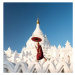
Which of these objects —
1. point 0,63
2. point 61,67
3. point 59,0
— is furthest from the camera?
point 61,67

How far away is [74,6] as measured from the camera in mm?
6059

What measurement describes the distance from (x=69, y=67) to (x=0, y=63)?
10.8ft

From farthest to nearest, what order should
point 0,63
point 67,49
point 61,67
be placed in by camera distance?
1. point 67,49
2. point 61,67
3. point 0,63

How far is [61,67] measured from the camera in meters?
6.74

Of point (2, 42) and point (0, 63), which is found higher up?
point (2, 42)

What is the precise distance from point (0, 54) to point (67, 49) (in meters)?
9.51

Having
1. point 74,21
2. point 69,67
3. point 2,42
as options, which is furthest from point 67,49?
point 2,42

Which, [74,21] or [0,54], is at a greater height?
[74,21]

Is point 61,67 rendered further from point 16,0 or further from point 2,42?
point 16,0

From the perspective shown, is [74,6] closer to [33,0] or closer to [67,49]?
[33,0]

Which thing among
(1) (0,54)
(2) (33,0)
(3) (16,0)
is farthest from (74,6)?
(1) (0,54)

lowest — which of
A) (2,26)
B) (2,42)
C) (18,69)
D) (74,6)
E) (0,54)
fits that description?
(18,69)

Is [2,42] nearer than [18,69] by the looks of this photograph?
Yes

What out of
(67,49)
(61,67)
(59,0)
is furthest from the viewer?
(67,49)
